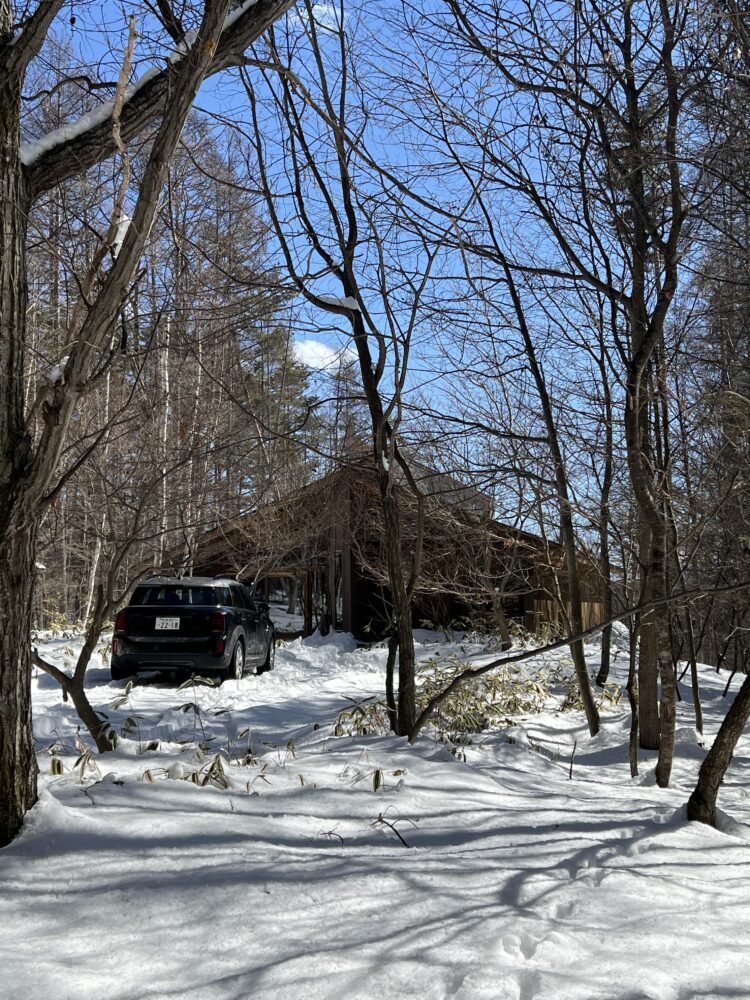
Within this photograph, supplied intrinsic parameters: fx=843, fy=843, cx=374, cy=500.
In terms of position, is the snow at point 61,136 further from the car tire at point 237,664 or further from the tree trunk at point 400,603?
the car tire at point 237,664

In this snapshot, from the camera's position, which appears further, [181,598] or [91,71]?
[181,598]

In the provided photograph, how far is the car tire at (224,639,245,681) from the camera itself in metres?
12.0

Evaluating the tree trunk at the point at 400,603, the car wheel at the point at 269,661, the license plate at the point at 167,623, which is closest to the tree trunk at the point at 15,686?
the tree trunk at the point at 400,603

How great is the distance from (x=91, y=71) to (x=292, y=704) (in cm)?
792

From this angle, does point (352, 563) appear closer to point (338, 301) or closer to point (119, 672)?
point (119, 672)

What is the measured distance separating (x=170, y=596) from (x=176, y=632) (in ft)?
2.01

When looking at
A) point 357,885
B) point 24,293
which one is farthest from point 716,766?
point 24,293

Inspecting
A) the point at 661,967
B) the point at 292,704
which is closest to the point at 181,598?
the point at 292,704

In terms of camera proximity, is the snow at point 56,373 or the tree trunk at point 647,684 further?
the tree trunk at point 647,684

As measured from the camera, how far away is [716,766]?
4523mm

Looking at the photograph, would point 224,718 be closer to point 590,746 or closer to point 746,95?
point 590,746

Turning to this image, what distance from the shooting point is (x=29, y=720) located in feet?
11.5

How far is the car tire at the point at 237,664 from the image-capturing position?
11992 millimetres

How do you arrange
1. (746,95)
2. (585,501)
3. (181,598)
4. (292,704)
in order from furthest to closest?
(181,598)
(292,704)
(585,501)
(746,95)
